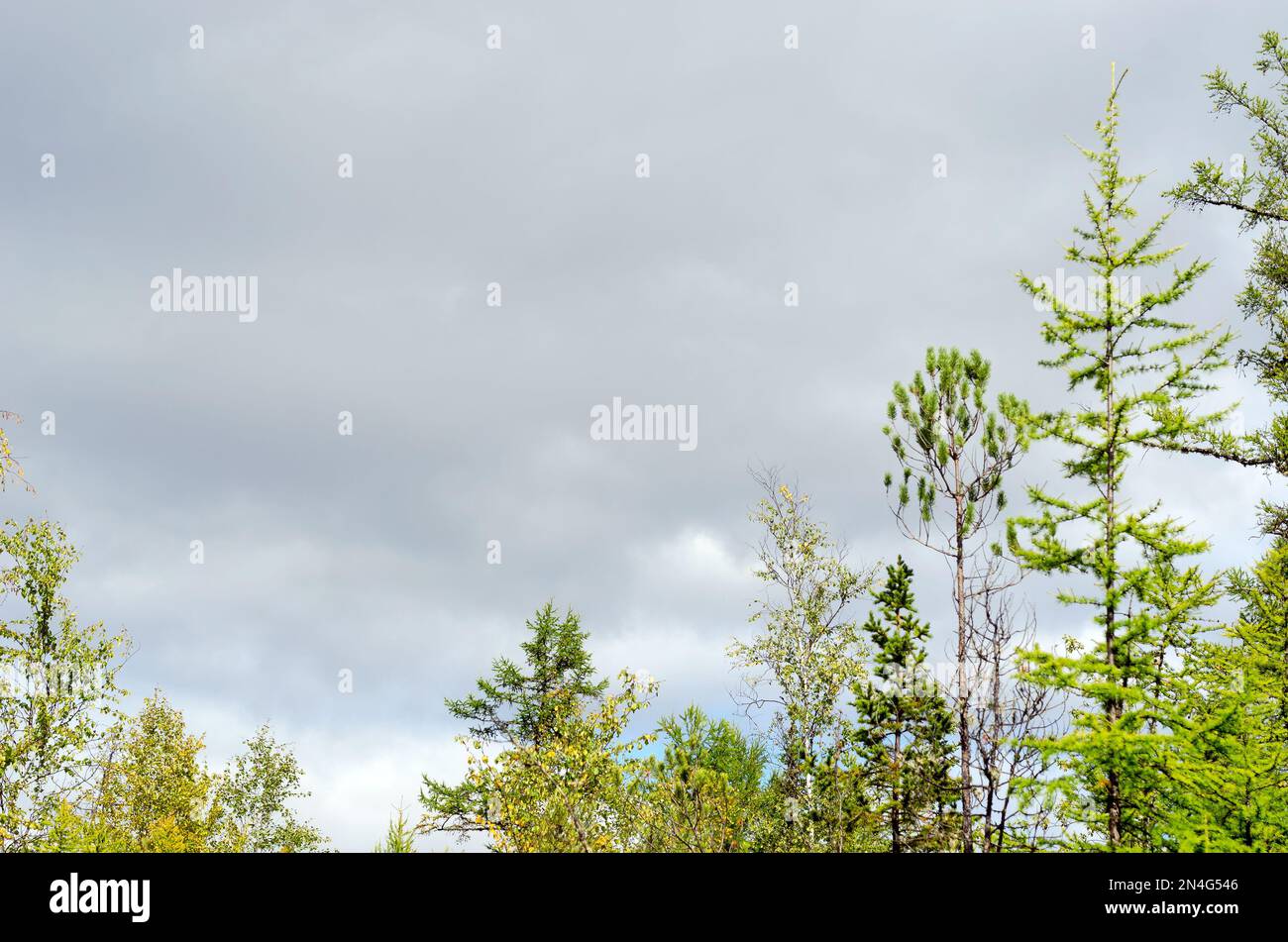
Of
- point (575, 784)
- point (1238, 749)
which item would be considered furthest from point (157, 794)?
point (1238, 749)

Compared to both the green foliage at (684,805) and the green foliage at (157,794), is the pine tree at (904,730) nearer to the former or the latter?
the green foliage at (684,805)

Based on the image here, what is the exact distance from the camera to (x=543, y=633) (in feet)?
140

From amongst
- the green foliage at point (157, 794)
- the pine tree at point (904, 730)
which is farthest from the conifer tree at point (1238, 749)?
the green foliage at point (157, 794)

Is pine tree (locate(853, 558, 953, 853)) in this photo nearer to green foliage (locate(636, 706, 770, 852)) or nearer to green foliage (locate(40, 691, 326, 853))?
green foliage (locate(636, 706, 770, 852))

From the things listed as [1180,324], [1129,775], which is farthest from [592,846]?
[1180,324]

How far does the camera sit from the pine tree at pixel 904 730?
20859 mm

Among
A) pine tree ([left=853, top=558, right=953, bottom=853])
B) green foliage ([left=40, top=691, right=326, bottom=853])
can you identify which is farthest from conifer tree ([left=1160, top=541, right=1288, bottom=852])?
green foliage ([left=40, top=691, right=326, bottom=853])

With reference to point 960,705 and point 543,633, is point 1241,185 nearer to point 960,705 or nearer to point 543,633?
point 960,705

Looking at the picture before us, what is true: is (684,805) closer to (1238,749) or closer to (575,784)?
(575,784)

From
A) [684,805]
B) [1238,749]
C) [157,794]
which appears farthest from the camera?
[157,794]

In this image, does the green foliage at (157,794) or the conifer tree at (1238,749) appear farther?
the green foliage at (157,794)

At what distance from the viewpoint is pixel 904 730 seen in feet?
72.2

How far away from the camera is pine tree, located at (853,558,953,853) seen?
20859mm

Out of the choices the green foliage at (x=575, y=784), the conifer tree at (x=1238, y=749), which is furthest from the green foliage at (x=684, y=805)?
the conifer tree at (x=1238, y=749)
